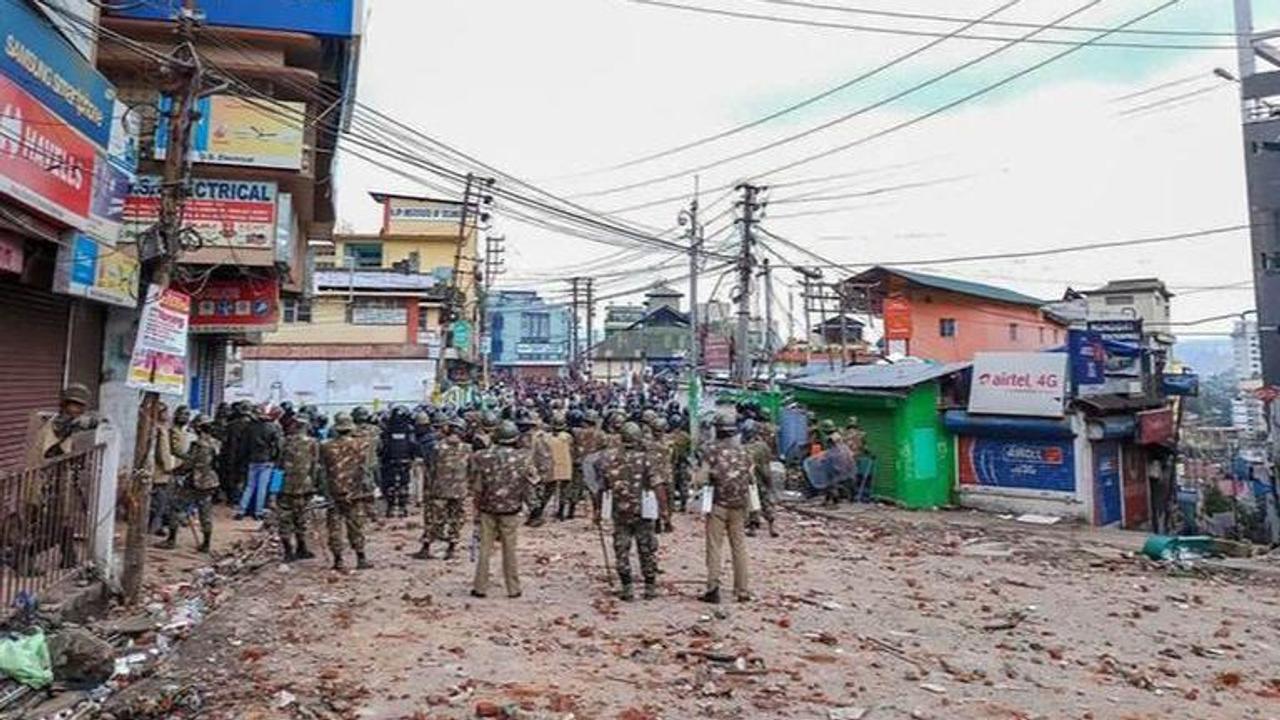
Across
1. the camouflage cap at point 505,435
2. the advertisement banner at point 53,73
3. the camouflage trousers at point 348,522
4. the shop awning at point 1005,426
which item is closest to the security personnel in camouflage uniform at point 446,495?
the camouflage trousers at point 348,522

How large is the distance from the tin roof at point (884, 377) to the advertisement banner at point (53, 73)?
49.9 ft

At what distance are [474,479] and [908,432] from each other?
12.4 metres

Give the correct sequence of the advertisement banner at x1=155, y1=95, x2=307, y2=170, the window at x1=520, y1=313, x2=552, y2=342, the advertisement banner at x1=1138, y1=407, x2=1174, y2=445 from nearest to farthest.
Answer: the advertisement banner at x1=155, y1=95, x2=307, y2=170 → the advertisement banner at x1=1138, y1=407, x2=1174, y2=445 → the window at x1=520, y1=313, x2=552, y2=342

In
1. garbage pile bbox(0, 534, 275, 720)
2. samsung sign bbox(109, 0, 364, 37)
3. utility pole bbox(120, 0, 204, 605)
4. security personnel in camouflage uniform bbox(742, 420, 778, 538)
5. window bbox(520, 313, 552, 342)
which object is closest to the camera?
garbage pile bbox(0, 534, 275, 720)

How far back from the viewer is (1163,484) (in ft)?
72.6

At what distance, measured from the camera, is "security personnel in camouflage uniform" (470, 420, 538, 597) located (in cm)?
917

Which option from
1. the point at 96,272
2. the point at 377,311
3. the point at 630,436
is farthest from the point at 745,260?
the point at 377,311

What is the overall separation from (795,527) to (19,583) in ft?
39.9

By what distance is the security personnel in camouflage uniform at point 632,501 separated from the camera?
9.13m

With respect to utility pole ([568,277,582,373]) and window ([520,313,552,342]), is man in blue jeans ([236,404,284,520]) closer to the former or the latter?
utility pole ([568,277,582,373])

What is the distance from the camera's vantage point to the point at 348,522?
10453 mm

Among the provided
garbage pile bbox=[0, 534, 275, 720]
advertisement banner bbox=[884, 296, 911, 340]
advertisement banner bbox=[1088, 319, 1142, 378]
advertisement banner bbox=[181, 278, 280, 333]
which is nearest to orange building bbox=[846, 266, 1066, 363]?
advertisement banner bbox=[884, 296, 911, 340]

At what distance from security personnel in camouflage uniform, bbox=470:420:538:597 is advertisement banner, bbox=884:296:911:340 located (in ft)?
92.6

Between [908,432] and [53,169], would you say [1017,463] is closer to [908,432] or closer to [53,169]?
[908,432]
